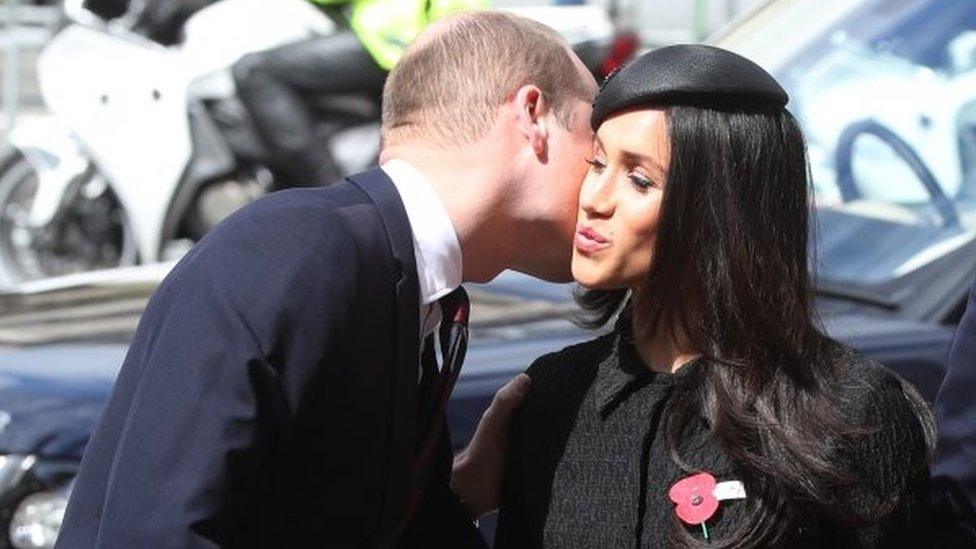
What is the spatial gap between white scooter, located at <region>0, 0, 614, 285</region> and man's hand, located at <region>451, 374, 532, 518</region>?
18.5 ft

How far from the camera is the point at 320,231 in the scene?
216 cm

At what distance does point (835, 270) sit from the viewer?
155 inches

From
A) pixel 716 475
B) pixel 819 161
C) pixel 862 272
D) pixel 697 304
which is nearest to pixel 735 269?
pixel 697 304

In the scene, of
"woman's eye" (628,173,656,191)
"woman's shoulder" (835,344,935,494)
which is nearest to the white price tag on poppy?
"woman's shoulder" (835,344,935,494)

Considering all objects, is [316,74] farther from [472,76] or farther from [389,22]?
[472,76]

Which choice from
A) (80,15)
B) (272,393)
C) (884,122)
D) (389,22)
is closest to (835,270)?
(884,122)

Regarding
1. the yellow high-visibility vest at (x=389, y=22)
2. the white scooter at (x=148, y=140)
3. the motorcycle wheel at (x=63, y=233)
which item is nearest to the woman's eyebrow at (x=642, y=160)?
the yellow high-visibility vest at (x=389, y=22)

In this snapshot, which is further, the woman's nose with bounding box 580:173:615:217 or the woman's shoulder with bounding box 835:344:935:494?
the woman's nose with bounding box 580:173:615:217

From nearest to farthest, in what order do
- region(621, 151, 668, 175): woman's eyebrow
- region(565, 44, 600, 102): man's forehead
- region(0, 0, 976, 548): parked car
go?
1. region(621, 151, 668, 175): woman's eyebrow
2. region(565, 44, 600, 102): man's forehead
3. region(0, 0, 976, 548): parked car

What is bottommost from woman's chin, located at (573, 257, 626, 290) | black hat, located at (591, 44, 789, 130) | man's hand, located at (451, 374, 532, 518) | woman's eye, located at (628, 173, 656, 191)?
man's hand, located at (451, 374, 532, 518)

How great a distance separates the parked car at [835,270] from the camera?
3.29m

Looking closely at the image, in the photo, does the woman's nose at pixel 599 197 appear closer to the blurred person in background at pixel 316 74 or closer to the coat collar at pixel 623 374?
the coat collar at pixel 623 374

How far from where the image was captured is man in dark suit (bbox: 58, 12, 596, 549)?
2.07m

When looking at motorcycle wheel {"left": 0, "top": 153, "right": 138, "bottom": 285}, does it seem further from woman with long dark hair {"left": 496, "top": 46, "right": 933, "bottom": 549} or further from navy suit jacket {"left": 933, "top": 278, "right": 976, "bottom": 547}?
navy suit jacket {"left": 933, "top": 278, "right": 976, "bottom": 547}
